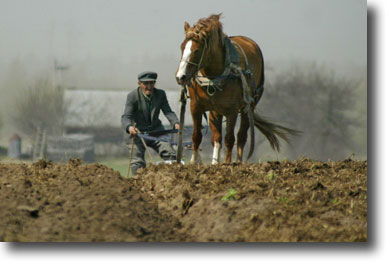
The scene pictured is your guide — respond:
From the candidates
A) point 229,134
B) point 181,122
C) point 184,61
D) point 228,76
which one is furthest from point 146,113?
point 184,61

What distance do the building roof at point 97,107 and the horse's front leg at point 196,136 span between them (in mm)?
439

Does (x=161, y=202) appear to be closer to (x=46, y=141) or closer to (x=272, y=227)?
(x=272, y=227)

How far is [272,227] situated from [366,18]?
3097 mm

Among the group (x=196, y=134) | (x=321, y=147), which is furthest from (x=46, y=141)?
(x=321, y=147)

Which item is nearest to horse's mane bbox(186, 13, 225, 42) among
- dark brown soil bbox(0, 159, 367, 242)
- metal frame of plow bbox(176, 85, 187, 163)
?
metal frame of plow bbox(176, 85, 187, 163)

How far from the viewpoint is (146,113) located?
1087 centimetres

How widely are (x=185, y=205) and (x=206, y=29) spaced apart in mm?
2677

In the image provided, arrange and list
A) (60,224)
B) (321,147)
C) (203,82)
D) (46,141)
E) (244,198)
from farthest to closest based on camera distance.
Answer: (321,147) < (46,141) < (203,82) < (244,198) < (60,224)

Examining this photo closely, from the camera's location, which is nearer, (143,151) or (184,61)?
(184,61)

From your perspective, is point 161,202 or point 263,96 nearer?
point 161,202

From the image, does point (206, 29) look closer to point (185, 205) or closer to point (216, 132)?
point (216, 132)

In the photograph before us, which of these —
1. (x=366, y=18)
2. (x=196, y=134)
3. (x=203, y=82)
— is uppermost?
(x=366, y=18)

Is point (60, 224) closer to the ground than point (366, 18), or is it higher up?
closer to the ground

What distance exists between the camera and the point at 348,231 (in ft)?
24.3
